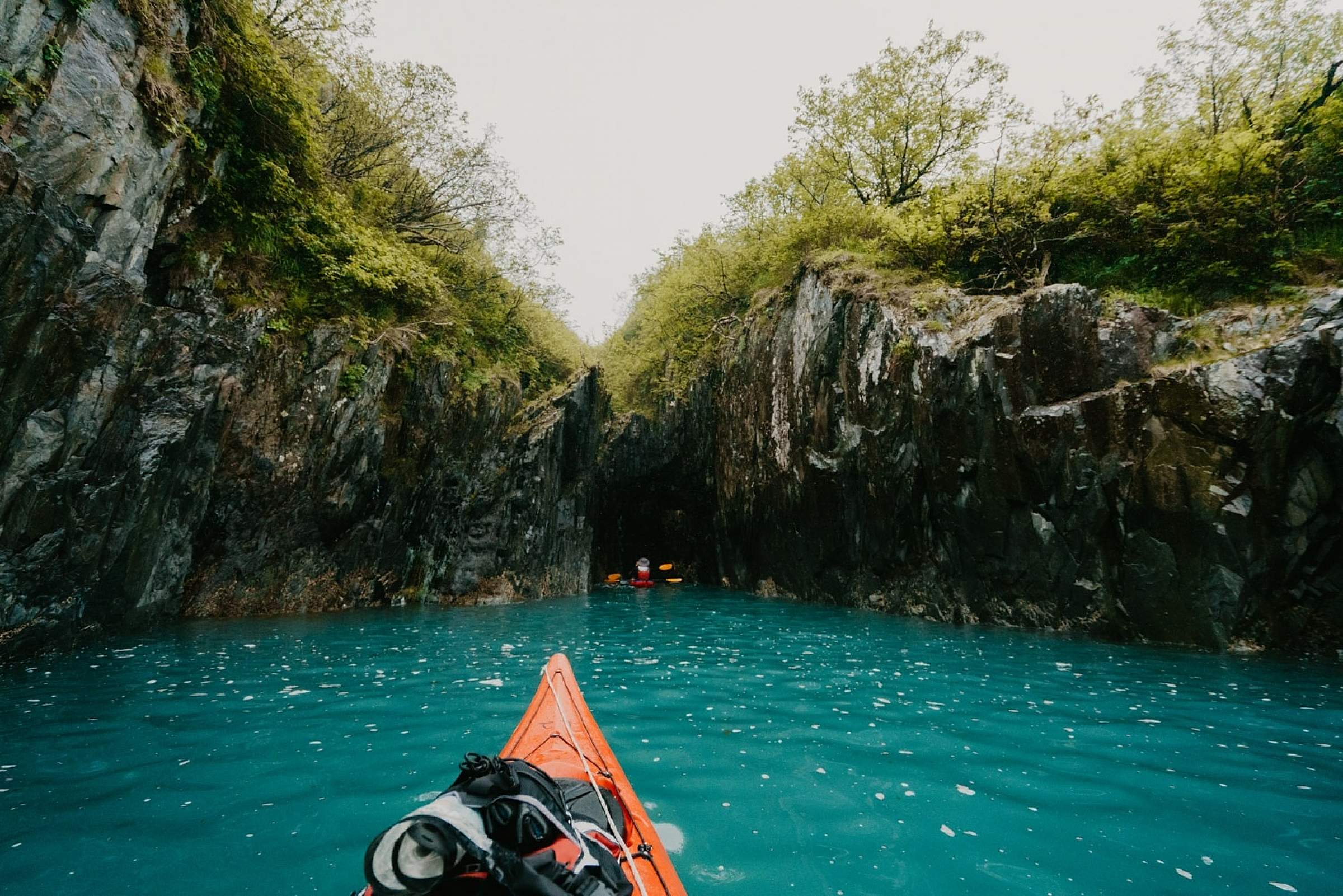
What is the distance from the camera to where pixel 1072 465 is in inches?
412

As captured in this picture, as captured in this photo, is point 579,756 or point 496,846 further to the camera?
point 579,756

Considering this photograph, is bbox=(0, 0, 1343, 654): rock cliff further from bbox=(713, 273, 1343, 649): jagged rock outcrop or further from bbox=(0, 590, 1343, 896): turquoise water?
bbox=(0, 590, 1343, 896): turquoise water

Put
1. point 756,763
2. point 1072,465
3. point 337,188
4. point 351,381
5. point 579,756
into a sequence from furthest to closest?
1. point 337,188
2. point 351,381
3. point 1072,465
4. point 756,763
5. point 579,756

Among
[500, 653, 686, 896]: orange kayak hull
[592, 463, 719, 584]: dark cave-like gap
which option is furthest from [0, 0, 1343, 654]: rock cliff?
[592, 463, 719, 584]: dark cave-like gap

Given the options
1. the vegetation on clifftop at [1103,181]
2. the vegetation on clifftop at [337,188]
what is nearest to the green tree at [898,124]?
the vegetation on clifftop at [1103,181]

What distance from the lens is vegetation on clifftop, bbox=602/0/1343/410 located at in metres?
10.3

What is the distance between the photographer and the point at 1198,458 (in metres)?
9.05

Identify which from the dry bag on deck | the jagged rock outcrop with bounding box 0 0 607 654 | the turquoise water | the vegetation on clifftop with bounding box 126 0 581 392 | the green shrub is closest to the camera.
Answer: the dry bag on deck

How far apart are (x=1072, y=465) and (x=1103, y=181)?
7181 millimetres

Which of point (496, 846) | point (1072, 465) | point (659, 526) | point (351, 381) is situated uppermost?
point (351, 381)

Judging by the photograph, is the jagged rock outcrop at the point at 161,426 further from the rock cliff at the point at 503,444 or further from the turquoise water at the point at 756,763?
the turquoise water at the point at 756,763

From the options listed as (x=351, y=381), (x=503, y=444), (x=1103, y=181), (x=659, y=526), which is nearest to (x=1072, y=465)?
(x=1103, y=181)

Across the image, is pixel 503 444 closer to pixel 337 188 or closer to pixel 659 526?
pixel 337 188

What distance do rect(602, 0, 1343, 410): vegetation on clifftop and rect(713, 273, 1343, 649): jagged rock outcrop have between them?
1.65 m
